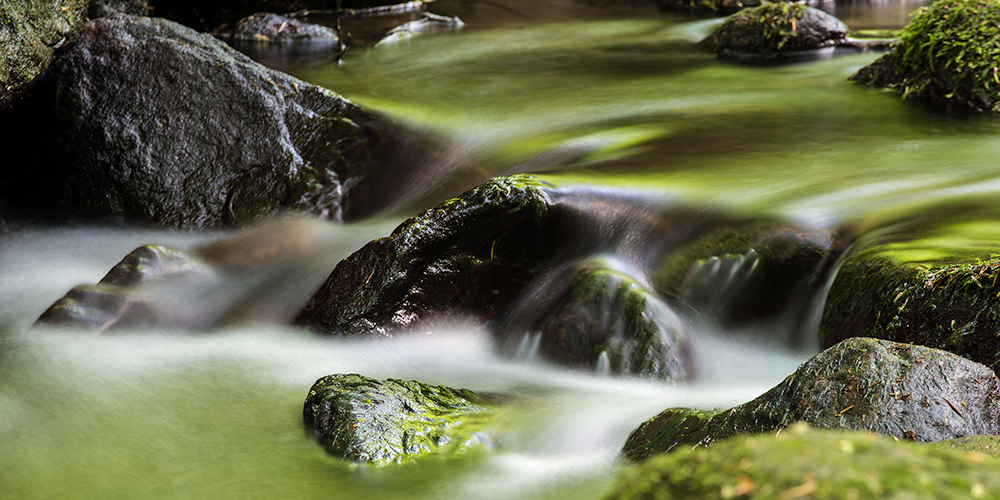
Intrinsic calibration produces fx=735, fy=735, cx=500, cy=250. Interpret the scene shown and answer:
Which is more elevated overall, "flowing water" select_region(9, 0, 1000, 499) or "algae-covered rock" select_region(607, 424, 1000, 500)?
"algae-covered rock" select_region(607, 424, 1000, 500)

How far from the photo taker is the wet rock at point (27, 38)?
4637 mm

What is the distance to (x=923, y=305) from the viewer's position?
9.10 ft

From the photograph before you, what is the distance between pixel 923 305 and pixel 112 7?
22.3 feet

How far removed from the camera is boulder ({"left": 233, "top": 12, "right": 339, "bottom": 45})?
9.77 meters

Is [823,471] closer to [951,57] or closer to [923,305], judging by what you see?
[923,305]

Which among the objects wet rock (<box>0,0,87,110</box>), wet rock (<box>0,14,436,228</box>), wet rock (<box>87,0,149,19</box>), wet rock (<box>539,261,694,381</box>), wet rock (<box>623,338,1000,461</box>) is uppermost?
wet rock (<box>87,0,149,19</box>)

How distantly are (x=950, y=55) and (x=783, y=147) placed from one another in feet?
7.49

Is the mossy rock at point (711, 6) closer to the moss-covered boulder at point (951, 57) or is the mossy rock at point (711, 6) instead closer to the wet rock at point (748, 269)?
the moss-covered boulder at point (951, 57)

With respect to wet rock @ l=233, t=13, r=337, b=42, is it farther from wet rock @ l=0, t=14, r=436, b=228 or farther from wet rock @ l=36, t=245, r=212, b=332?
wet rock @ l=36, t=245, r=212, b=332

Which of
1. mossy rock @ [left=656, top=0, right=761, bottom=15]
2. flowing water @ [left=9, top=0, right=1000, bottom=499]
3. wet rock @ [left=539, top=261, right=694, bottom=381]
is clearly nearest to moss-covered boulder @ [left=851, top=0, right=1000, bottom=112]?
flowing water @ [left=9, top=0, right=1000, bottom=499]

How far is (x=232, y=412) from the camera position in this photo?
3.26 meters

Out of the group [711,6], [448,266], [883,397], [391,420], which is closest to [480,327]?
[448,266]

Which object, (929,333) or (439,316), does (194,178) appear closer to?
(439,316)

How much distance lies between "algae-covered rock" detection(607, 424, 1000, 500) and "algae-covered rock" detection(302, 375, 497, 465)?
1.85m
